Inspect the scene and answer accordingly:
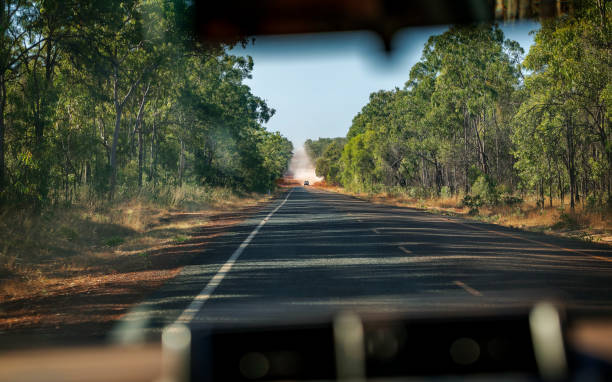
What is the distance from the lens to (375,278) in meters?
10.4

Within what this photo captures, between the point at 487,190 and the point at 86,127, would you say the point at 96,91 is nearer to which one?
the point at 86,127

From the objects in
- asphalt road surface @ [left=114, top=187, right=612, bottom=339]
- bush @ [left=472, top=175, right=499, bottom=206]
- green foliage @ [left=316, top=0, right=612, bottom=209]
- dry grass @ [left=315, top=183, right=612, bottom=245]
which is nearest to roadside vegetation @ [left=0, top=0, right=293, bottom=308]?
asphalt road surface @ [left=114, top=187, right=612, bottom=339]

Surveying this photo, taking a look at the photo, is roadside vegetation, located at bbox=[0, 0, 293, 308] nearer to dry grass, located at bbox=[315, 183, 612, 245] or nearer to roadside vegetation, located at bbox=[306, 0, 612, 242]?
roadside vegetation, located at bbox=[306, 0, 612, 242]

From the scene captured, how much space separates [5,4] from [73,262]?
866 cm

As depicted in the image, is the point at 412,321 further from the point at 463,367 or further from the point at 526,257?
the point at 526,257

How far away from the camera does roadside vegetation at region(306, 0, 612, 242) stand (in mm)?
22453

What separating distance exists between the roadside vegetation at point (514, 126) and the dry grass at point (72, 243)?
8875mm

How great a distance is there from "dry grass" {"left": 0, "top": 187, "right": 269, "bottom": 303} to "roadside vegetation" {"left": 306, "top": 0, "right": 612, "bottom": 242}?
29.1ft

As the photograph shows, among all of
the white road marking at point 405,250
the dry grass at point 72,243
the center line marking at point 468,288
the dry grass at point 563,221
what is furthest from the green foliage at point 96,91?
the dry grass at point 563,221

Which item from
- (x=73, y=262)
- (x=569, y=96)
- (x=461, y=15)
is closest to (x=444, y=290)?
(x=461, y=15)

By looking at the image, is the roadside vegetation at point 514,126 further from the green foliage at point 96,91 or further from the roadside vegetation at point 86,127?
the green foliage at point 96,91

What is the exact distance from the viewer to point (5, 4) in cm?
1766

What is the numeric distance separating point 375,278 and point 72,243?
973 centimetres

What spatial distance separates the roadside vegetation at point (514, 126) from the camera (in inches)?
884
